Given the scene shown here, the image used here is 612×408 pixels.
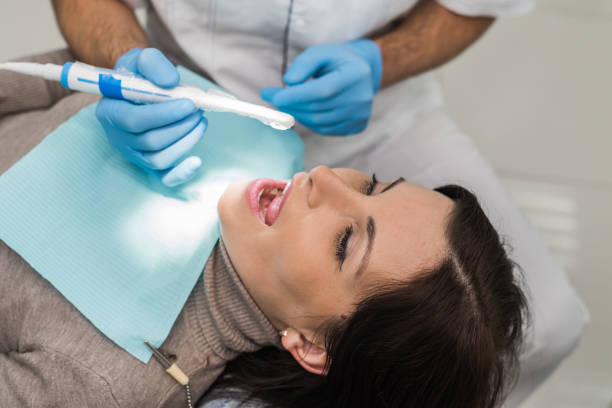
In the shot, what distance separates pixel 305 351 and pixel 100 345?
357 millimetres

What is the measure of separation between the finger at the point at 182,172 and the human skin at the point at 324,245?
9 cm

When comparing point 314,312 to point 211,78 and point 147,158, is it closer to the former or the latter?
point 147,158

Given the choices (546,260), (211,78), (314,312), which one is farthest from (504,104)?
(314,312)

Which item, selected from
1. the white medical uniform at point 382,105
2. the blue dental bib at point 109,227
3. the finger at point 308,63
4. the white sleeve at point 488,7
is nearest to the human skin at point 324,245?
the blue dental bib at point 109,227

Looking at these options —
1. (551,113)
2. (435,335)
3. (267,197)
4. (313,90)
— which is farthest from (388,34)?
(551,113)

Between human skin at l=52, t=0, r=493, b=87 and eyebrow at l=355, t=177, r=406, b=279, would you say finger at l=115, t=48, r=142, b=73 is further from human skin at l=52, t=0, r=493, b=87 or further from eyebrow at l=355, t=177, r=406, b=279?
eyebrow at l=355, t=177, r=406, b=279

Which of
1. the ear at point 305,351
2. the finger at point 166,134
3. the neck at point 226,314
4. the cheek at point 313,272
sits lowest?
the ear at point 305,351

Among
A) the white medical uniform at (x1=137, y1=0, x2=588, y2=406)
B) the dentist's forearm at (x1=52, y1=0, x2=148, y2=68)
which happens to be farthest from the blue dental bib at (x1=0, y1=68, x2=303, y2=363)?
the white medical uniform at (x1=137, y1=0, x2=588, y2=406)

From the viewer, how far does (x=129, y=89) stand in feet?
3.13

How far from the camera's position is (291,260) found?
0.98 metres

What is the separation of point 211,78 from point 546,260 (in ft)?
2.91

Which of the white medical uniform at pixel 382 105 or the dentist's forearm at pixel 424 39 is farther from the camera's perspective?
the dentist's forearm at pixel 424 39

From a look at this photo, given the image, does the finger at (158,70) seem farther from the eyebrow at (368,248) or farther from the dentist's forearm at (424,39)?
the dentist's forearm at (424,39)

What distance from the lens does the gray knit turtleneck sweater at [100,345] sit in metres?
0.97
